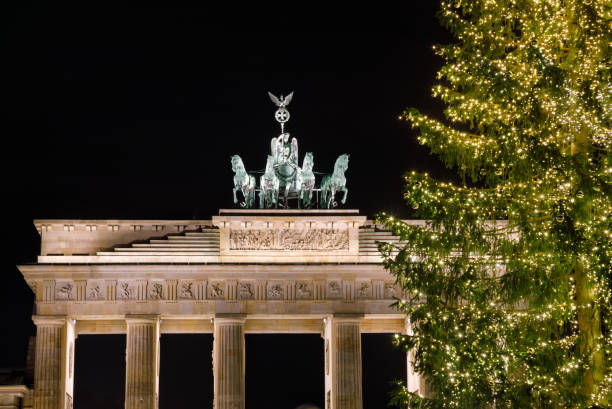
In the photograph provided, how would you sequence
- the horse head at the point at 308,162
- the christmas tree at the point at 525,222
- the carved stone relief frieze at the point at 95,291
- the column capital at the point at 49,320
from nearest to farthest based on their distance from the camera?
the christmas tree at the point at 525,222, the column capital at the point at 49,320, the carved stone relief frieze at the point at 95,291, the horse head at the point at 308,162

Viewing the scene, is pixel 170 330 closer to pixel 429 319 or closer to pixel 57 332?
pixel 57 332

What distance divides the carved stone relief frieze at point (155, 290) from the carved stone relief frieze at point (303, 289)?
5.92 m

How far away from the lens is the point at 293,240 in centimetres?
4994

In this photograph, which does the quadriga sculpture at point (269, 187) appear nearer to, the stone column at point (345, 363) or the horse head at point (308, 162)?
the horse head at point (308, 162)

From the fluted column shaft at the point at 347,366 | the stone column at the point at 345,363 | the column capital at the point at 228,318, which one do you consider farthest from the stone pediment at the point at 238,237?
the fluted column shaft at the point at 347,366

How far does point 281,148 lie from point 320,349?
15140 mm

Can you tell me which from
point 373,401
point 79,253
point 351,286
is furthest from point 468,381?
point 373,401

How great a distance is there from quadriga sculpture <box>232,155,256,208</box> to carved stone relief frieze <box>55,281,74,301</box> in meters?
8.15

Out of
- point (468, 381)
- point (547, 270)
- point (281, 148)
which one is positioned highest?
point (281, 148)

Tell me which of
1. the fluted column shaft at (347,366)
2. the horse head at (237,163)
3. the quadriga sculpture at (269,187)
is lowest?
the fluted column shaft at (347,366)

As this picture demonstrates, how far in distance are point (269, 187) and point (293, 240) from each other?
8.50 feet

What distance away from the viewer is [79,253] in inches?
1961

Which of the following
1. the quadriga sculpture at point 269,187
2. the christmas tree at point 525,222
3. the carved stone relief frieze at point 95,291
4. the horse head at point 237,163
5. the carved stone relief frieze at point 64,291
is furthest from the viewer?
the quadriga sculpture at point 269,187

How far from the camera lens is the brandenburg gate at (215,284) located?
159 feet
